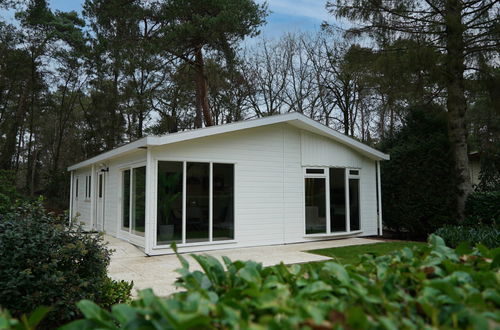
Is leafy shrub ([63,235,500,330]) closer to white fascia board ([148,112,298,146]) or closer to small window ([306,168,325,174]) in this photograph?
white fascia board ([148,112,298,146])

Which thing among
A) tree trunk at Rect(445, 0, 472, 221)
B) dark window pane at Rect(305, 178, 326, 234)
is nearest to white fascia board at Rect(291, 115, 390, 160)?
dark window pane at Rect(305, 178, 326, 234)

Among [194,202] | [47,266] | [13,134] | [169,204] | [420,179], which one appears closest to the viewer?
[47,266]

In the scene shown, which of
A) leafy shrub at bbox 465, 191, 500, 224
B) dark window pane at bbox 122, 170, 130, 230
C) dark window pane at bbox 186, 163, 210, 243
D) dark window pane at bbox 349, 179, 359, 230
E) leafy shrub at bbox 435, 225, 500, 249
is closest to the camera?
leafy shrub at bbox 435, 225, 500, 249

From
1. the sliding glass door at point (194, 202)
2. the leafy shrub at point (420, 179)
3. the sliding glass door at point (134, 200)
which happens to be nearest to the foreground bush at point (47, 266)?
the sliding glass door at point (194, 202)

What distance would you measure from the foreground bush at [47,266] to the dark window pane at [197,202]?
3.99 meters

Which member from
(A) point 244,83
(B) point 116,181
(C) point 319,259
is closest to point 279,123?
(C) point 319,259

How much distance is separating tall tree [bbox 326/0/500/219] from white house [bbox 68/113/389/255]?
86.9 inches

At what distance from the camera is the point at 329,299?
1327 millimetres

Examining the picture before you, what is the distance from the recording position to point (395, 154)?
11.8 metres

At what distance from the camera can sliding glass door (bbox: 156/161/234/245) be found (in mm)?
8000

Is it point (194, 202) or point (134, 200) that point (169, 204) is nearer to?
point (194, 202)

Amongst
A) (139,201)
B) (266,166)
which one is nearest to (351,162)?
(266,166)

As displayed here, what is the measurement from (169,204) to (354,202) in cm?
556

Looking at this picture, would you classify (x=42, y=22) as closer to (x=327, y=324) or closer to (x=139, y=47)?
(x=139, y=47)
